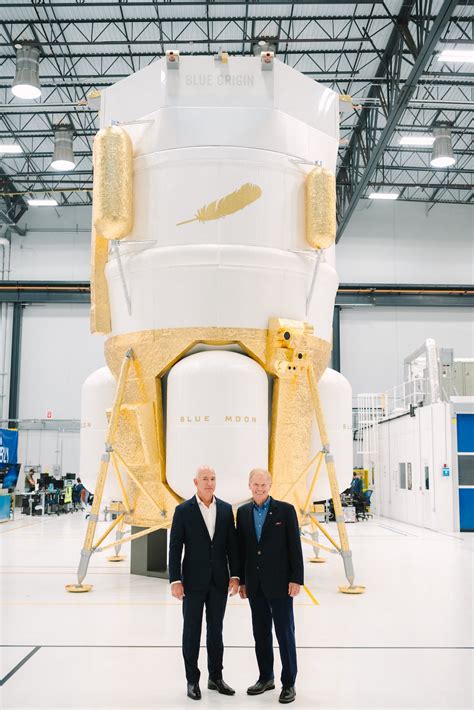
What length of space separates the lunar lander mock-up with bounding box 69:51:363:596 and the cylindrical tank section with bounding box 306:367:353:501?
405 mm

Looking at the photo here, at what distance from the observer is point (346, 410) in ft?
32.9

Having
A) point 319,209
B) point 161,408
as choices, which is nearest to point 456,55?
point 319,209

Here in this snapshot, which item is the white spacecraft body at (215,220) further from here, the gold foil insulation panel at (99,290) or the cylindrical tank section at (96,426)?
the cylindrical tank section at (96,426)

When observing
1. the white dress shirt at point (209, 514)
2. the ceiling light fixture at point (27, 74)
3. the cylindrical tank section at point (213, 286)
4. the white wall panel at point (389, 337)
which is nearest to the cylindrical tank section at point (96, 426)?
the cylindrical tank section at point (213, 286)

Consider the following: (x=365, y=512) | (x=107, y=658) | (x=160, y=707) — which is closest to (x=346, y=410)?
(x=107, y=658)

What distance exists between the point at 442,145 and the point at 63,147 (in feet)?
37.6

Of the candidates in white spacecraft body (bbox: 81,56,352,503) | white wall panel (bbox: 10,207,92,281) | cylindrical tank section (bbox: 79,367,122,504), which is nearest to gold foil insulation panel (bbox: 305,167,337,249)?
white spacecraft body (bbox: 81,56,352,503)

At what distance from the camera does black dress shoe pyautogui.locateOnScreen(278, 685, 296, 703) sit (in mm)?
4505

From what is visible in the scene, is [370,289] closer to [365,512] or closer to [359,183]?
[359,183]

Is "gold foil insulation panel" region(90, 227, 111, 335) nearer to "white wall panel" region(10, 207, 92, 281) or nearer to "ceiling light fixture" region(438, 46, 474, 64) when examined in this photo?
"ceiling light fixture" region(438, 46, 474, 64)

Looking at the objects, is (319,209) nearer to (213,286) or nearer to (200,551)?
(213,286)

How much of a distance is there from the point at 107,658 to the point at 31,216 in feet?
89.6

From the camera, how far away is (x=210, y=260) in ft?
28.0

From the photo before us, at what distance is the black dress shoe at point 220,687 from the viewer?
4.65m
